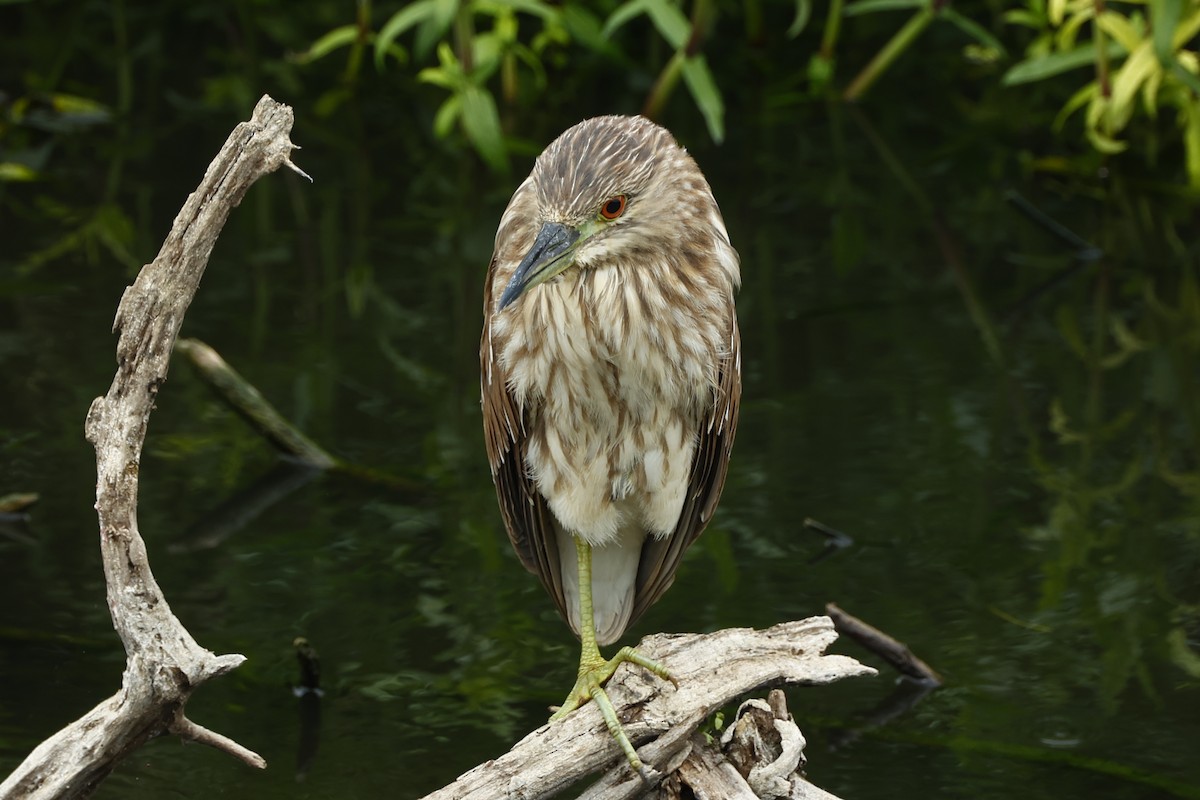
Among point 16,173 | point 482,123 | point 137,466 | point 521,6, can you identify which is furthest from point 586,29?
point 137,466

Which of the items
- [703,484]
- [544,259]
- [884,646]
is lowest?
[884,646]

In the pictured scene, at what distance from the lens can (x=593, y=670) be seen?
3.42m

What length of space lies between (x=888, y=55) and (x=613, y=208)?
6.09m

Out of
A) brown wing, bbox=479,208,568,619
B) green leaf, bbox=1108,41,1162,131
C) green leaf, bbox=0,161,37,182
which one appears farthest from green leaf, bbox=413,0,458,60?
brown wing, bbox=479,208,568,619

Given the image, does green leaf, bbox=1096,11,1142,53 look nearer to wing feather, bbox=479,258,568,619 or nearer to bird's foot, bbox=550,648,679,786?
wing feather, bbox=479,258,568,619

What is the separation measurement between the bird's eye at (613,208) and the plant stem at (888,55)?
5493 mm

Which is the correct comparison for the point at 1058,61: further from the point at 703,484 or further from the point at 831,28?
the point at 703,484

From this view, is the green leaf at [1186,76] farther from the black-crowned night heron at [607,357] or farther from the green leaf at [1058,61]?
the black-crowned night heron at [607,357]

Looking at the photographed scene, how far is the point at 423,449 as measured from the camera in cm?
621

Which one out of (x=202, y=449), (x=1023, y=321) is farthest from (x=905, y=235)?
(x=202, y=449)

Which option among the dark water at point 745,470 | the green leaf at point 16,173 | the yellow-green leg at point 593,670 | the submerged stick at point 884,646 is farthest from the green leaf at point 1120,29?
the green leaf at point 16,173

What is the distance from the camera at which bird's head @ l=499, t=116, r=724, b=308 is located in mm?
3111

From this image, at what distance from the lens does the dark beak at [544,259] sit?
3.07m

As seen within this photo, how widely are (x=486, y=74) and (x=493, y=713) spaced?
12.7ft
